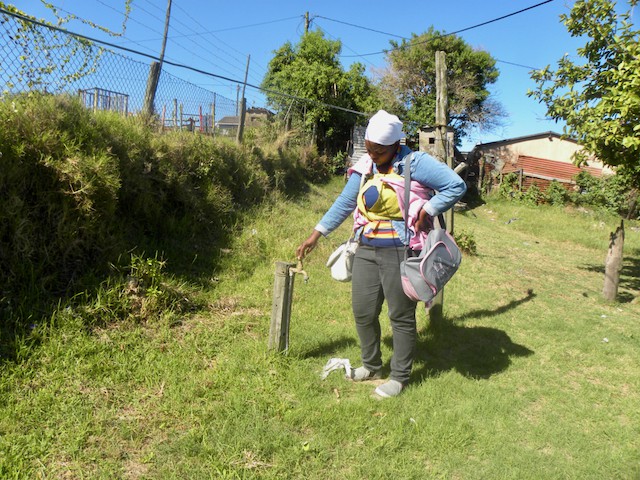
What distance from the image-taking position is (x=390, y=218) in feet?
10.3

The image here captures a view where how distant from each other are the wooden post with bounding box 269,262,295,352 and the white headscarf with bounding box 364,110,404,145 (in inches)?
45.2

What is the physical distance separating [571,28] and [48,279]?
7.99 m

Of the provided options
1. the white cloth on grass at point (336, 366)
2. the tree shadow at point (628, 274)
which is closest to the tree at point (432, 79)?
the tree shadow at point (628, 274)

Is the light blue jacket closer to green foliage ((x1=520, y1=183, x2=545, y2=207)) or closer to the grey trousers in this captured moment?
the grey trousers

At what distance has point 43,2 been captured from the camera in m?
5.07

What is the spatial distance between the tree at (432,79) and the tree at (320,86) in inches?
Answer: 70.7

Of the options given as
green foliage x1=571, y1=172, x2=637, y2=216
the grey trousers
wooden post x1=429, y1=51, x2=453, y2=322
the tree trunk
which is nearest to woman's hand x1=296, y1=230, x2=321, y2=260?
the grey trousers

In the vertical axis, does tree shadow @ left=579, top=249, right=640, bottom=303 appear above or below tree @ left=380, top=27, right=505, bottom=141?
below

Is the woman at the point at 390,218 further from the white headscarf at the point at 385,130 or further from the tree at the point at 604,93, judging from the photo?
the tree at the point at 604,93

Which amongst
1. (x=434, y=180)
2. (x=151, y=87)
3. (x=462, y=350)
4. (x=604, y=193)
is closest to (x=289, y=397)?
(x=434, y=180)

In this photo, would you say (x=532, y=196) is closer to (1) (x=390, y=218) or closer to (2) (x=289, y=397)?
(1) (x=390, y=218)

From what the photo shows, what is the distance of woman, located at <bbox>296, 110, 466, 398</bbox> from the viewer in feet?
9.91

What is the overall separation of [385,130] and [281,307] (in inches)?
60.0

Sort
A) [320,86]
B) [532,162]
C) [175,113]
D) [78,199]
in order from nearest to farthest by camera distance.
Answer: [78,199] → [175,113] → [320,86] → [532,162]
